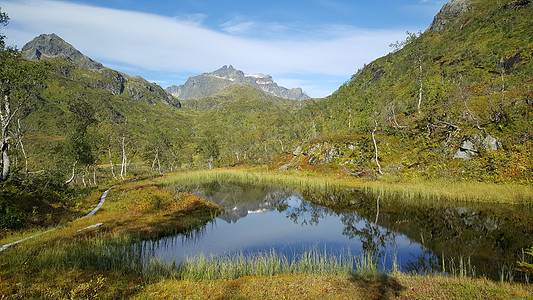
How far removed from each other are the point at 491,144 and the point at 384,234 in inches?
1148

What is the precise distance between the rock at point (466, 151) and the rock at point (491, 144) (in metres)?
1.36

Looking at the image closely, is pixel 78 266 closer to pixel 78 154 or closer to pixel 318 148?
pixel 78 154

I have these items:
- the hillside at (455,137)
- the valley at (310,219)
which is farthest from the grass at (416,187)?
the hillside at (455,137)

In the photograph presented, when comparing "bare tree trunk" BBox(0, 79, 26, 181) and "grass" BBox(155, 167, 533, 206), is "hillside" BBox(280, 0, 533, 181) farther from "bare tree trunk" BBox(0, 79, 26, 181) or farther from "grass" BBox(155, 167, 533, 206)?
"bare tree trunk" BBox(0, 79, 26, 181)

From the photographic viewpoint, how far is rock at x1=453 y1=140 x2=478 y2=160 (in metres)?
35.3

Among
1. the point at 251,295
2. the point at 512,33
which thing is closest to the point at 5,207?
the point at 251,295

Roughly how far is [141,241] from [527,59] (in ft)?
459

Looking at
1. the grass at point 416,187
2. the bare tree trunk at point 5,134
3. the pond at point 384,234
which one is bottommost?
the pond at point 384,234

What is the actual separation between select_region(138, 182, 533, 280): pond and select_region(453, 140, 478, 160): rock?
1502 centimetres

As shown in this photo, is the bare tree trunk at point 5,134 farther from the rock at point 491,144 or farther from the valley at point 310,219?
the rock at point 491,144

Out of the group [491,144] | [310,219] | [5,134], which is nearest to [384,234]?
[310,219]

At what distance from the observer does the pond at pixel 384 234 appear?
14.8 meters

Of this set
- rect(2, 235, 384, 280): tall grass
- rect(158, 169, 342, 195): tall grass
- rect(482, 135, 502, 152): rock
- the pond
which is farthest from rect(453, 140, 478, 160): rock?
rect(2, 235, 384, 280): tall grass

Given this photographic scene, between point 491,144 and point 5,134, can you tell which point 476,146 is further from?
point 5,134
